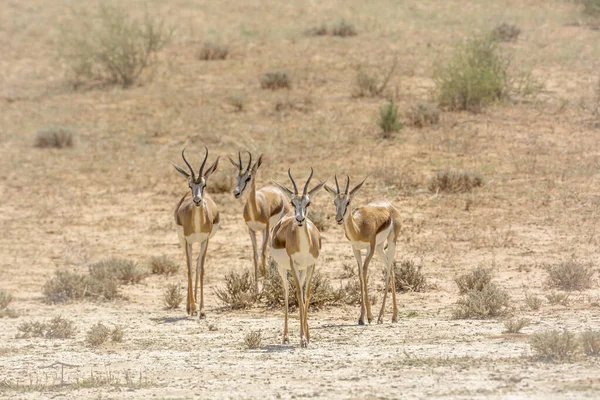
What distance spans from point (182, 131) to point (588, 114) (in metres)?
8.76

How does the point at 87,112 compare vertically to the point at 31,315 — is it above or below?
above

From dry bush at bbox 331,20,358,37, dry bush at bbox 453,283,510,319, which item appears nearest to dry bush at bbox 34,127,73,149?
dry bush at bbox 331,20,358,37

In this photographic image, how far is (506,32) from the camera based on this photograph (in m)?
28.0

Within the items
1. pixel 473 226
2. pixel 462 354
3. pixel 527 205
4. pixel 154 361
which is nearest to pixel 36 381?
pixel 154 361

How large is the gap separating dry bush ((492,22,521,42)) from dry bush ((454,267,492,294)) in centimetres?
1646

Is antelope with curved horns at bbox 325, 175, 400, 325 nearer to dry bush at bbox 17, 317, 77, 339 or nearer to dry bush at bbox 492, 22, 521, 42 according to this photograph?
dry bush at bbox 17, 317, 77, 339

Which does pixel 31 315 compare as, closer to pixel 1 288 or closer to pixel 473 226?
pixel 1 288

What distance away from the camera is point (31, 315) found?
499 inches

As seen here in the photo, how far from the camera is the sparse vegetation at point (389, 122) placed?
2050 cm

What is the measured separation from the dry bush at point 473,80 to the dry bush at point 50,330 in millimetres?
12830

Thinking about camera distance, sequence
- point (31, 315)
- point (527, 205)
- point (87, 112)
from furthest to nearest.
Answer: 1. point (87, 112)
2. point (527, 205)
3. point (31, 315)

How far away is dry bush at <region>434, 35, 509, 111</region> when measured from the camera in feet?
72.2

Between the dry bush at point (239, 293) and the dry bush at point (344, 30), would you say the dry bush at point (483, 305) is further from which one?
the dry bush at point (344, 30)

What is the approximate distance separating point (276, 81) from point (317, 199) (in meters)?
7.93
